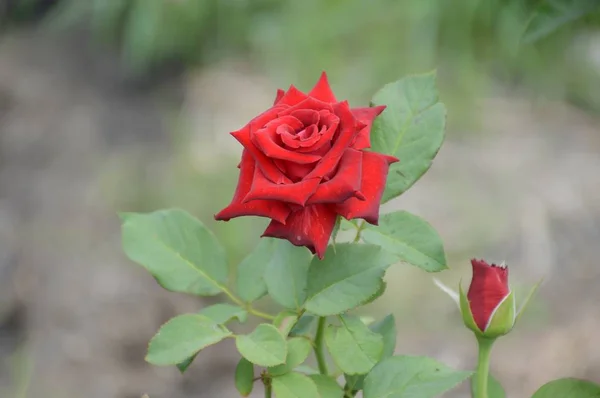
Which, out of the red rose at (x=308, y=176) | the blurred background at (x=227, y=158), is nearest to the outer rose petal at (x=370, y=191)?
the red rose at (x=308, y=176)

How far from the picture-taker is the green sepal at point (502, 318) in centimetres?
39

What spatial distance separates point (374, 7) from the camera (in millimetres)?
1862

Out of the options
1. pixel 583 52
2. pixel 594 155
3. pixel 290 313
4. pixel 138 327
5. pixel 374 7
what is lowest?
pixel 138 327

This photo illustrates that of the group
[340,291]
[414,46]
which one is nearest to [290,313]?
[340,291]

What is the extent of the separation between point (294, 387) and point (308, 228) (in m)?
0.09

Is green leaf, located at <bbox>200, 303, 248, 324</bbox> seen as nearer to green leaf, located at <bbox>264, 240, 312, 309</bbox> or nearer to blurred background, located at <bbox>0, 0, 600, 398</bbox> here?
green leaf, located at <bbox>264, 240, 312, 309</bbox>

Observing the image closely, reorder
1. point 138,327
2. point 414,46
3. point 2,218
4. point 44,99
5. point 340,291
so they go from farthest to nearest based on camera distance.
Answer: point 44,99
point 414,46
point 2,218
point 138,327
point 340,291

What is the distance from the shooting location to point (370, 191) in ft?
1.09

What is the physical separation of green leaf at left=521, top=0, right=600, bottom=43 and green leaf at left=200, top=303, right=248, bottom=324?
0.24 meters

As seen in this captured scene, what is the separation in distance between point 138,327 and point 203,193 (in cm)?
33

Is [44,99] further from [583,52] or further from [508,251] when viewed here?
[583,52]

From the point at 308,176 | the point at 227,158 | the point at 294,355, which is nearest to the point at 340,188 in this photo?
the point at 308,176

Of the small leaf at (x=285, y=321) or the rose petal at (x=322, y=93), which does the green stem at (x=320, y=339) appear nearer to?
the small leaf at (x=285, y=321)

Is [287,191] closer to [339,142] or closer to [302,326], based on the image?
[339,142]
